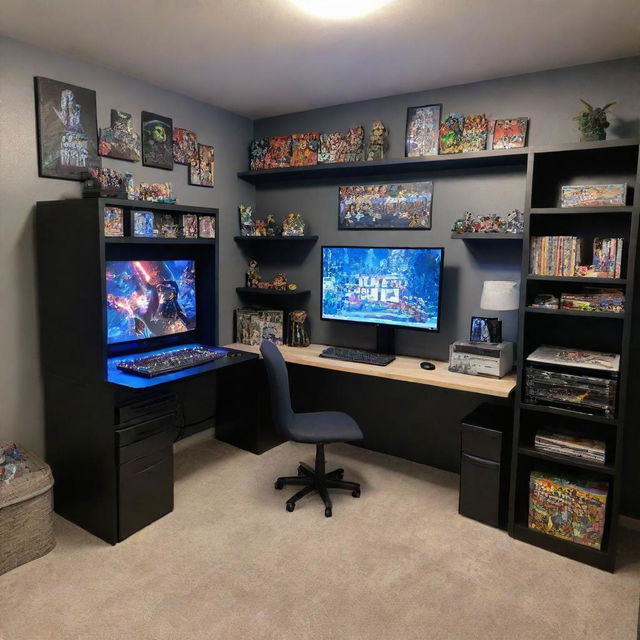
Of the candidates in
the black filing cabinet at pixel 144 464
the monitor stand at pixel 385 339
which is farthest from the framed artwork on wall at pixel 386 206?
the black filing cabinet at pixel 144 464

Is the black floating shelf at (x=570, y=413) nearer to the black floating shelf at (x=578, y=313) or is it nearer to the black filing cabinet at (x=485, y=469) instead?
the black filing cabinet at (x=485, y=469)

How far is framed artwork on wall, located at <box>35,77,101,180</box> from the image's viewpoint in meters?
2.59

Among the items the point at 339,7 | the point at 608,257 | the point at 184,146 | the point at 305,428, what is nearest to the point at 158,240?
the point at 184,146

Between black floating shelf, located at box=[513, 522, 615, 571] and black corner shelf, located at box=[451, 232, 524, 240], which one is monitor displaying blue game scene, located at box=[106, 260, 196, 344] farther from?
black floating shelf, located at box=[513, 522, 615, 571]

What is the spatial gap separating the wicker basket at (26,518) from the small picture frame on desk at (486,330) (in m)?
2.35

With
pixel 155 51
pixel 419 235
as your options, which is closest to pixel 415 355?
pixel 419 235

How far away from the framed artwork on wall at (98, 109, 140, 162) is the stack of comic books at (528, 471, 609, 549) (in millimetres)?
2851

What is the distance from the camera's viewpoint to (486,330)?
2916mm

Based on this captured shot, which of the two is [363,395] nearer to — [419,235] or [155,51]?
[419,235]

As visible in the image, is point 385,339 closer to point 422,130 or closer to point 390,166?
point 390,166

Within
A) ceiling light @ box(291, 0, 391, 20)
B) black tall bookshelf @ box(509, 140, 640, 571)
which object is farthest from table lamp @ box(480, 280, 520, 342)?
ceiling light @ box(291, 0, 391, 20)

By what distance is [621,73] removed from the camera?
2.56m

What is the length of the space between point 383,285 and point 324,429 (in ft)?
3.32

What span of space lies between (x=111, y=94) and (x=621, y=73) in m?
2.72
